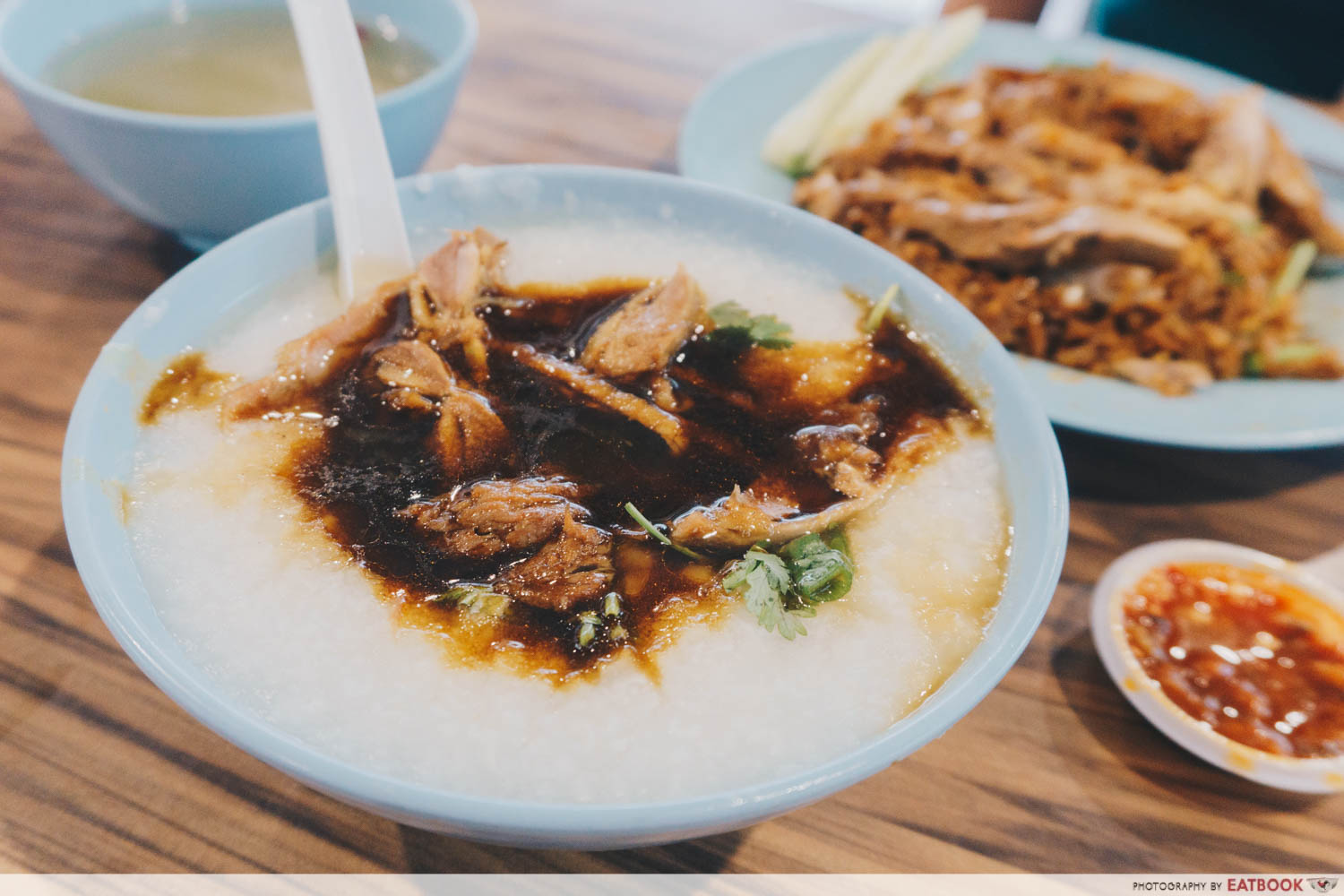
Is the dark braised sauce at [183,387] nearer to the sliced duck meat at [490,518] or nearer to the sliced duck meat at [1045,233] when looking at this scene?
the sliced duck meat at [490,518]

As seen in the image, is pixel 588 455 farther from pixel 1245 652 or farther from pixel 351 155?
pixel 1245 652

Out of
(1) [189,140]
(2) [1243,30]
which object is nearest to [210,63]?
(1) [189,140]

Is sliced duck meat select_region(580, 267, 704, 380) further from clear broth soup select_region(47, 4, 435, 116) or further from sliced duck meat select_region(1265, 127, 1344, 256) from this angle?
sliced duck meat select_region(1265, 127, 1344, 256)

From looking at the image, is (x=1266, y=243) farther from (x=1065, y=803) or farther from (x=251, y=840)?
(x=251, y=840)

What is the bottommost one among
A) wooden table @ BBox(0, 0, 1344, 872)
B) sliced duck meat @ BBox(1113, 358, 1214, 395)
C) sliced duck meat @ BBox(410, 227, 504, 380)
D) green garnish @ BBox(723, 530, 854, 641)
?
wooden table @ BBox(0, 0, 1344, 872)

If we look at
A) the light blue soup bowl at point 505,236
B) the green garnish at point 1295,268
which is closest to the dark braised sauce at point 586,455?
the light blue soup bowl at point 505,236

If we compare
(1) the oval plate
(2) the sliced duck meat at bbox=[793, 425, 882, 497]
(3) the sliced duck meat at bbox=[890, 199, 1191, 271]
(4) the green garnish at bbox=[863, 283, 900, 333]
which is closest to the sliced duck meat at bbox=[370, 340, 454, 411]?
(2) the sliced duck meat at bbox=[793, 425, 882, 497]
